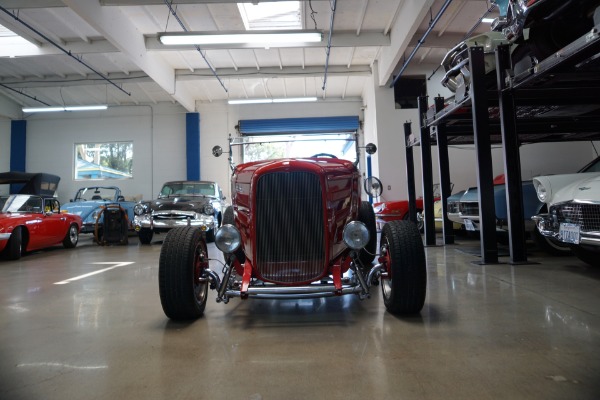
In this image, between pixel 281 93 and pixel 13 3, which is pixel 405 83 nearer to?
pixel 281 93

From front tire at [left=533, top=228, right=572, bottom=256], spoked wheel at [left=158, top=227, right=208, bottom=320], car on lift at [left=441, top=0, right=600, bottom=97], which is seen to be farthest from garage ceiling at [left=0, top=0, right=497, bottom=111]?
spoked wheel at [left=158, top=227, right=208, bottom=320]

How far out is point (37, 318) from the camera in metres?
2.66

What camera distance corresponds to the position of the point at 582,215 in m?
3.24

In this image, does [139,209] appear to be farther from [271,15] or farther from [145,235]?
[271,15]

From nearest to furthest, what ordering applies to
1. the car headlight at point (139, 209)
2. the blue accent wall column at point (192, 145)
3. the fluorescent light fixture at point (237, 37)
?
the fluorescent light fixture at point (237, 37) < the car headlight at point (139, 209) < the blue accent wall column at point (192, 145)

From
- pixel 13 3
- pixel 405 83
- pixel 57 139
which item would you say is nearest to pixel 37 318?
pixel 13 3

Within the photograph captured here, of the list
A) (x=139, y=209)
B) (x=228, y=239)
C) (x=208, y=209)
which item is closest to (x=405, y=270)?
(x=228, y=239)

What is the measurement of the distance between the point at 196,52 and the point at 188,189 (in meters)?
4.32

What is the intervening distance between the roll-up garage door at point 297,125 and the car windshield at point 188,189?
17.3 feet

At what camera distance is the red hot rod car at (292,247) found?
2.32 m

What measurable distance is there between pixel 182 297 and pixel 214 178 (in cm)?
1178

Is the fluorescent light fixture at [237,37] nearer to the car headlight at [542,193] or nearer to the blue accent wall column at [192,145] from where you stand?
the car headlight at [542,193]

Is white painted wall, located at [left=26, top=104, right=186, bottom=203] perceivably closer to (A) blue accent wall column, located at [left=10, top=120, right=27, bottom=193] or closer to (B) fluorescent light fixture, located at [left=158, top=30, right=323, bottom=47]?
(A) blue accent wall column, located at [left=10, top=120, right=27, bottom=193]

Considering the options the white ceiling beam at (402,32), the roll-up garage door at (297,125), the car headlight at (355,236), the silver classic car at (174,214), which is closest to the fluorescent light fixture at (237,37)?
the white ceiling beam at (402,32)
